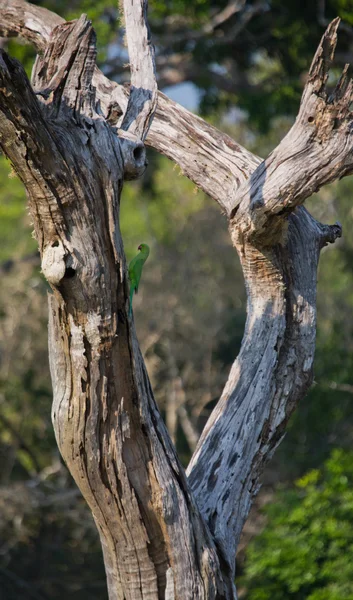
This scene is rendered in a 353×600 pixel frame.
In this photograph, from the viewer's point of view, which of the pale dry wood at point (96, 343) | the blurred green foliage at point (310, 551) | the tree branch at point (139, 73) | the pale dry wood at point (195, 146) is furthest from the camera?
the blurred green foliage at point (310, 551)

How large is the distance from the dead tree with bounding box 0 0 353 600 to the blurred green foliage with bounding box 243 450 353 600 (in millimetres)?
3625

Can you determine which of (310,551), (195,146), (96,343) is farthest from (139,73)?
(310,551)

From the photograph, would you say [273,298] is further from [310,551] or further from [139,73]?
[310,551]

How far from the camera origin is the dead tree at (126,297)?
8.66ft

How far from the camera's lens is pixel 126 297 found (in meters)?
2.76

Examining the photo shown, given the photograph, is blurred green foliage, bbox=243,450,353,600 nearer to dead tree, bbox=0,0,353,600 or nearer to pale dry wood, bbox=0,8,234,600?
dead tree, bbox=0,0,353,600

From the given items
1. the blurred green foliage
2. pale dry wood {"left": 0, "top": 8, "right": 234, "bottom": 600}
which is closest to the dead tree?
pale dry wood {"left": 0, "top": 8, "right": 234, "bottom": 600}

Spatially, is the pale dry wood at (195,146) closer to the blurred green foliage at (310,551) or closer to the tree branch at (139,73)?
the tree branch at (139,73)

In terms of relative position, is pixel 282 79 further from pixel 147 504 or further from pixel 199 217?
pixel 147 504

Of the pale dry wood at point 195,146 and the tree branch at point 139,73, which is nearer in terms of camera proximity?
the tree branch at point 139,73

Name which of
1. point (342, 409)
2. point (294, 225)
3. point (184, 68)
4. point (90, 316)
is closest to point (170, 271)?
point (342, 409)

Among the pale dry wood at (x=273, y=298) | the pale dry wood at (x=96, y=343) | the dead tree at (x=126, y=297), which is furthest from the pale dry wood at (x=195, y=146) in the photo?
the pale dry wood at (x=96, y=343)

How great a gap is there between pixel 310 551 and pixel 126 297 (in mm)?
5073

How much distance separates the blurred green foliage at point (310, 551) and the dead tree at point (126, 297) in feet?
11.9
